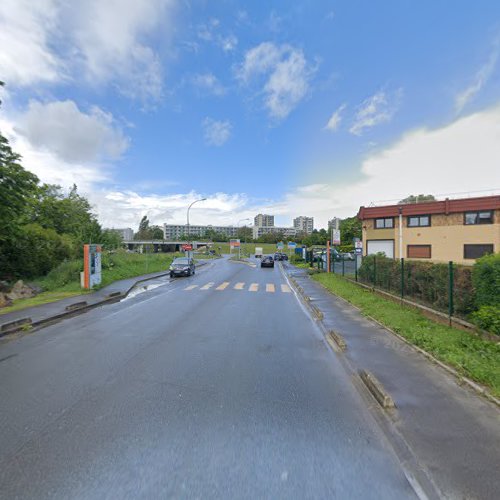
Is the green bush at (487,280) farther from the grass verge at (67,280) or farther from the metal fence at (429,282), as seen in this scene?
the grass verge at (67,280)

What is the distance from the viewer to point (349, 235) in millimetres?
63875

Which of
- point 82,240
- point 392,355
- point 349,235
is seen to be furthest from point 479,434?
→ point 349,235

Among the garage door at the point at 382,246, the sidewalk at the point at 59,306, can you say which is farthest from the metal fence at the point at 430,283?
the garage door at the point at 382,246

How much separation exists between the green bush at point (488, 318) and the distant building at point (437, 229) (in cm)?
2291

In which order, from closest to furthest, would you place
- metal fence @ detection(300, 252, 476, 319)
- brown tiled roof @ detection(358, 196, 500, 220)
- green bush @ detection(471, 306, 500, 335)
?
green bush @ detection(471, 306, 500, 335) < metal fence @ detection(300, 252, 476, 319) < brown tiled roof @ detection(358, 196, 500, 220)

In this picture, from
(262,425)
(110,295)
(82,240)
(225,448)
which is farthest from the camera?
(82,240)

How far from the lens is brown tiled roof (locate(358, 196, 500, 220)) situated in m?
24.1

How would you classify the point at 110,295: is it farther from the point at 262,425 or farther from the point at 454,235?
the point at 454,235

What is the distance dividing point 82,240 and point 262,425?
82.0ft

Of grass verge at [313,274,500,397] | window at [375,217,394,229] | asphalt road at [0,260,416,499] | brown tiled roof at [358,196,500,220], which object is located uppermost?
brown tiled roof at [358,196,500,220]

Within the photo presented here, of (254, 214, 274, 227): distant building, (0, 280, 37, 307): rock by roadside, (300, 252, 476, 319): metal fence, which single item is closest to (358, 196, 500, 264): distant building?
(300, 252, 476, 319): metal fence

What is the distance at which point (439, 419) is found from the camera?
3.21 meters

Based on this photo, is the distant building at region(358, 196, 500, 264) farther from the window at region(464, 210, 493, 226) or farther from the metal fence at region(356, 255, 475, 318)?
the metal fence at region(356, 255, 475, 318)

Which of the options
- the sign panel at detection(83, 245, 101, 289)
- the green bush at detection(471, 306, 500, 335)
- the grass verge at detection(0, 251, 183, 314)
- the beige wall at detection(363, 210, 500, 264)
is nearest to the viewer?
the green bush at detection(471, 306, 500, 335)
